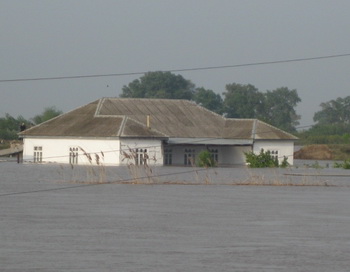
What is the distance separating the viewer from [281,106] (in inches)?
6255

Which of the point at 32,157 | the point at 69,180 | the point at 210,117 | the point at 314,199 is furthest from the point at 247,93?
the point at 314,199

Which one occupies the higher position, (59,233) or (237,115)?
(237,115)

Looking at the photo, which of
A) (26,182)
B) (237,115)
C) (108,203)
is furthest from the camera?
(237,115)

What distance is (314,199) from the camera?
1554 inches

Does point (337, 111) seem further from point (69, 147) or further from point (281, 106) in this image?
point (69, 147)

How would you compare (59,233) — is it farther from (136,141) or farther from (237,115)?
(237,115)

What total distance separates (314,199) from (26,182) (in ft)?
53.1

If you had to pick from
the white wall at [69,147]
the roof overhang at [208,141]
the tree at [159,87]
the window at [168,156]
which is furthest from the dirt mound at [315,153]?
the tree at [159,87]

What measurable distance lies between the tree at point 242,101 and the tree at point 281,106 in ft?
5.02

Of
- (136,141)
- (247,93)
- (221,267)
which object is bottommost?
(221,267)

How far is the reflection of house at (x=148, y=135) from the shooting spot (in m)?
81.9

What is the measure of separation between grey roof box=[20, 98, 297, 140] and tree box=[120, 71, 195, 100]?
58.1m

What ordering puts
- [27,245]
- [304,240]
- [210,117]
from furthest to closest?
1. [210,117]
2. [304,240]
3. [27,245]

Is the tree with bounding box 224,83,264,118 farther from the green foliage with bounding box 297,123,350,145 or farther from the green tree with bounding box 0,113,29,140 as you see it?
the green tree with bounding box 0,113,29,140
